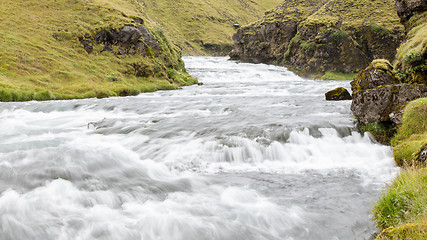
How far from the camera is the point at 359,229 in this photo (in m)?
5.37

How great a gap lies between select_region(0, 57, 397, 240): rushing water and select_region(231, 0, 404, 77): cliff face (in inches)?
1553

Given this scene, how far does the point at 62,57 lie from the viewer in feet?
93.9

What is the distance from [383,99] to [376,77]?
1775 mm

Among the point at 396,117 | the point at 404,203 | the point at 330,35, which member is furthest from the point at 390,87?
the point at 330,35

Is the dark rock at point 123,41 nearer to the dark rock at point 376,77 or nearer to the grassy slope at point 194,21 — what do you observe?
the dark rock at point 376,77

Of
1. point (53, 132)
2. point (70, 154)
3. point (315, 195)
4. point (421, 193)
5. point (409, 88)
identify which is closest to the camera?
point (421, 193)

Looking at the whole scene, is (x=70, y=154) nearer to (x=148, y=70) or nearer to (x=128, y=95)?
(x=128, y=95)

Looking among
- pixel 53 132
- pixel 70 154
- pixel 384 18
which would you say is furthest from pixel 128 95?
pixel 384 18

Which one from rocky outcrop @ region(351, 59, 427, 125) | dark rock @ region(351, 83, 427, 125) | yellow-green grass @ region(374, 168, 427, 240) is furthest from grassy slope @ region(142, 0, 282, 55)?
yellow-green grass @ region(374, 168, 427, 240)

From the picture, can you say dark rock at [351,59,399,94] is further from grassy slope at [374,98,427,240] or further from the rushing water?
grassy slope at [374,98,427,240]

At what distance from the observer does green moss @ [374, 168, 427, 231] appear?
410 centimetres

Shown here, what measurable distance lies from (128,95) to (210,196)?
→ 71.5 ft

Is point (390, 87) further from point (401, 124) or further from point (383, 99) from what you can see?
point (401, 124)

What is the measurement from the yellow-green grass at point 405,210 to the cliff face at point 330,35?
48675 millimetres
